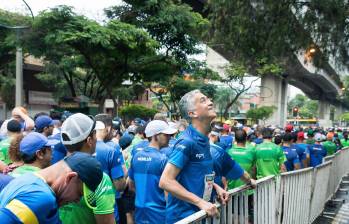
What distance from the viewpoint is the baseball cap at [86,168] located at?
236cm

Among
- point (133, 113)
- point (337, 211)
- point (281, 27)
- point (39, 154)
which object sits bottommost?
point (337, 211)

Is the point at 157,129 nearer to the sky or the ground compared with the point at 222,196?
nearer to the sky

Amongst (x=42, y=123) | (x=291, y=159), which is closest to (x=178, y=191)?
(x=42, y=123)

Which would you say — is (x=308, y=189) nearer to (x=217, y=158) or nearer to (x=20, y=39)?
(x=217, y=158)

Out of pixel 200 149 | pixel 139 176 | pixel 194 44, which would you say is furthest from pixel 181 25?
pixel 200 149

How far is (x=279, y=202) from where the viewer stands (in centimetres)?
607

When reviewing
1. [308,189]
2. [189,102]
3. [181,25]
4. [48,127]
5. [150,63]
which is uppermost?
[181,25]

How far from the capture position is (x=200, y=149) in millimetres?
3633

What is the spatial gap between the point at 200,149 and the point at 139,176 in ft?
5.45

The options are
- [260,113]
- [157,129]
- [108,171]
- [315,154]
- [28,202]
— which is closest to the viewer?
[28,202]

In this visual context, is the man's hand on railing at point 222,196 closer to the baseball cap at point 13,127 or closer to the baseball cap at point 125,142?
the baseball cap at point 13,127

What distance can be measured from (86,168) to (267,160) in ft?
18.9

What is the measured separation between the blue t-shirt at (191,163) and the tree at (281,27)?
18.8 ft

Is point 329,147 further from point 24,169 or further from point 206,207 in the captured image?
point 24,169
